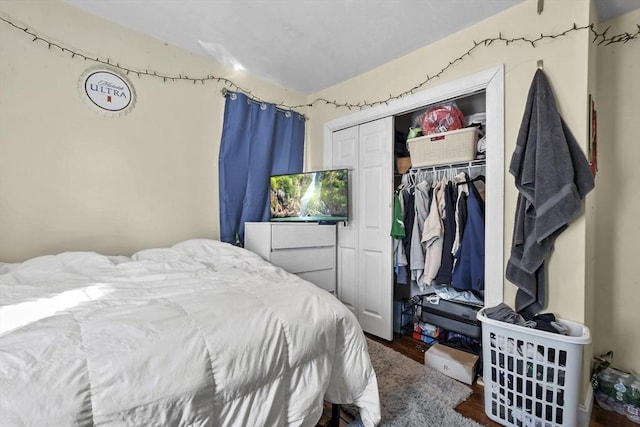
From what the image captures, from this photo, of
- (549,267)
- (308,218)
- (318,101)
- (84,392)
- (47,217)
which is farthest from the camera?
(318,101)

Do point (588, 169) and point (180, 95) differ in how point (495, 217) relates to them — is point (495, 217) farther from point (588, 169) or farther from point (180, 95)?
point (180, 95)

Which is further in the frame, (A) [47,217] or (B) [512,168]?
(A) [47,217]

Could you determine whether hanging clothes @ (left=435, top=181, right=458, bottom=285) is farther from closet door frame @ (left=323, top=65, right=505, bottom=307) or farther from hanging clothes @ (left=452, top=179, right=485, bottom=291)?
closet door frame @ (left=323, top=65, right=505, bottom=307)

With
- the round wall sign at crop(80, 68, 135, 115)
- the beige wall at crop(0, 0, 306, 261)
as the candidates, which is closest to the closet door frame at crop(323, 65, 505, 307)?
the beige wall at crop(0, 0, 306, 261)

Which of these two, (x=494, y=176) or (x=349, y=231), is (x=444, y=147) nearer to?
(x=494, y=176)

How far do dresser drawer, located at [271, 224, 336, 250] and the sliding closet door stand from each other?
0.66 ft

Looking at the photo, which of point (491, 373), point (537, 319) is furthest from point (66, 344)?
point (537, 319)

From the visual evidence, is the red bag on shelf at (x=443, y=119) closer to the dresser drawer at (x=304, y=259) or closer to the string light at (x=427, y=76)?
the string light at (x=427, y=76)

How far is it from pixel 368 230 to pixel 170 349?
6.65 ft

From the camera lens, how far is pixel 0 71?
64.0 inches

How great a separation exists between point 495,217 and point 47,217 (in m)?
2.79

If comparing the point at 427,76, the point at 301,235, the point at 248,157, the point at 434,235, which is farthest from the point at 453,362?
the point at 248,157

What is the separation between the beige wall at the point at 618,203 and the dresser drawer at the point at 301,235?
1.92m

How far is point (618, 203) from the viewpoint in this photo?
1.83m
